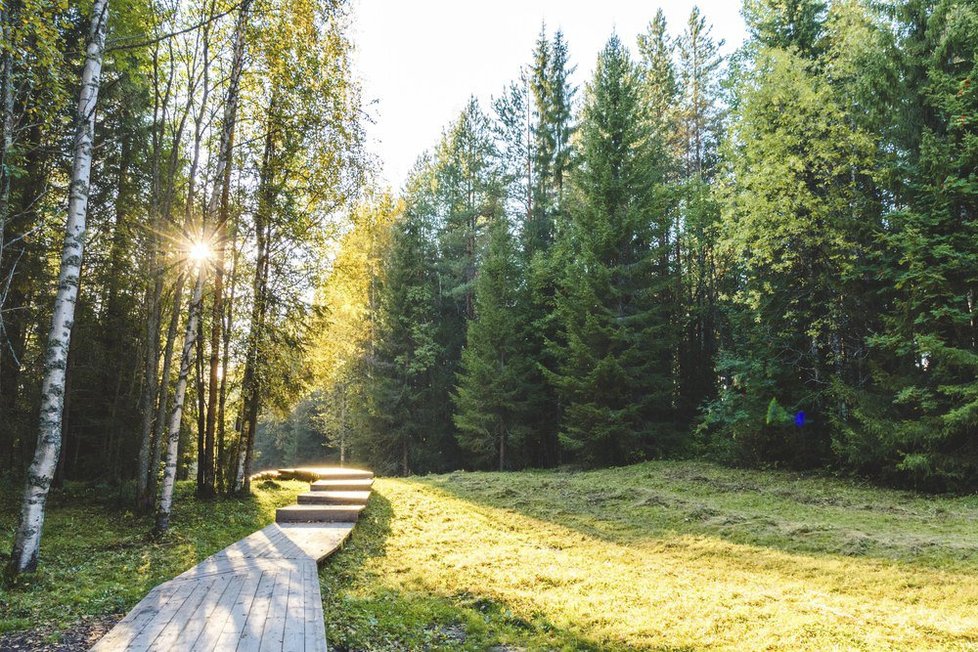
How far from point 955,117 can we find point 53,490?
72.3 feet

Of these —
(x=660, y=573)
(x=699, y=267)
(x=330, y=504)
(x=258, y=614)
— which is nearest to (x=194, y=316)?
(x=330, y=504)

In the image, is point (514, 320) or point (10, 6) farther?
point (514, 320)

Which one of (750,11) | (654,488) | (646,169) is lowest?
(654,488)

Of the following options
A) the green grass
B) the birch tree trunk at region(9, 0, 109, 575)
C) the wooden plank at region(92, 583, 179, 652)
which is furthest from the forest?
the wooden plank at region(92, 583, 179, 652)

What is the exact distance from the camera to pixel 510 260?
79.5 feet

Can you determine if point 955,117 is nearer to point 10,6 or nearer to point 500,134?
point 10,6

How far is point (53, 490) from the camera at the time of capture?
444 inches

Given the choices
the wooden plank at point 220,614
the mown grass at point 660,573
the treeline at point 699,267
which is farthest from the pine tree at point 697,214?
the wooden plank at point 220,614

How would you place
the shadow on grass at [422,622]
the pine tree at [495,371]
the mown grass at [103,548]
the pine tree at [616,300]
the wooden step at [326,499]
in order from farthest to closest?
the pine tree at [495,371], the pine tree at [616,300], the wooden step at [326,499], the mown grass at [103,548], the shadow on grass at [422,622]

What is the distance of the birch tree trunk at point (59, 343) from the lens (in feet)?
18.5

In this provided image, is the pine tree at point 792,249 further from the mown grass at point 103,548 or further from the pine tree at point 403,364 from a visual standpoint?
A: the pine tree at point 403,364

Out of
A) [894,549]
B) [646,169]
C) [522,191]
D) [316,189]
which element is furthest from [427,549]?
[522,191]

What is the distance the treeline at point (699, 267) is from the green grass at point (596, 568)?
410 centimetres

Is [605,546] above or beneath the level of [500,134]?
beneath
